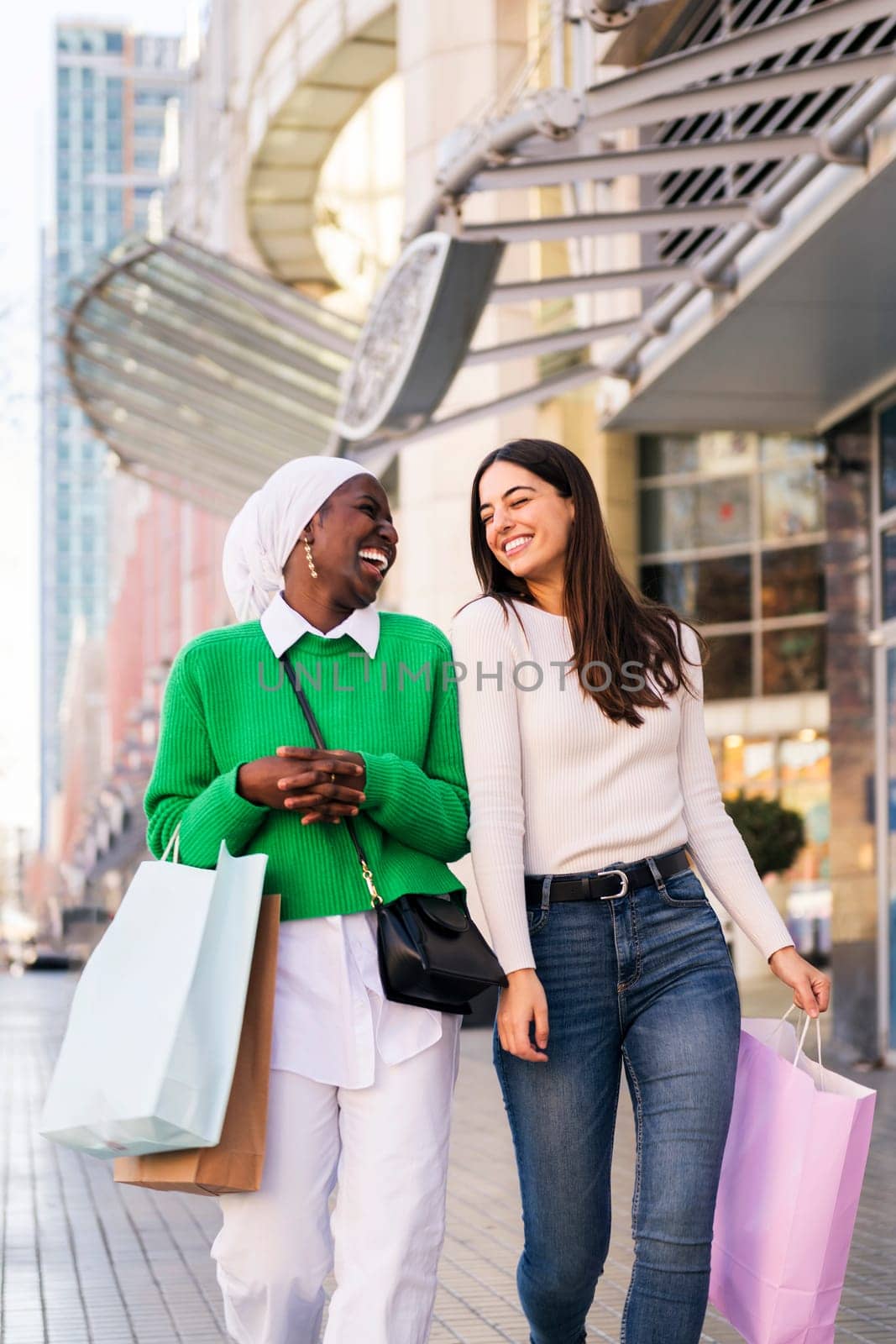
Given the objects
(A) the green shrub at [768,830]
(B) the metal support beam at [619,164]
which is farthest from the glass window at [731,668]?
(B) the metal support beam at [619,164]

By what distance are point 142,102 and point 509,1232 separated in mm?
160311

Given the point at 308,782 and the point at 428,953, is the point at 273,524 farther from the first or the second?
the point at 428,953

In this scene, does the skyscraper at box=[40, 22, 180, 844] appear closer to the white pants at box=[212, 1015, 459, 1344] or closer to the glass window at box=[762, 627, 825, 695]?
the glass window at box=[762, 627, 825, 695]

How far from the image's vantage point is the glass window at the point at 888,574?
1084cm

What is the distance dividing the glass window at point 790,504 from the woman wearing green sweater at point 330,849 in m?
16.7

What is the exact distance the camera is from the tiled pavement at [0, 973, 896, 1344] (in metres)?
5.05

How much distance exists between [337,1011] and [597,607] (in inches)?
34.3

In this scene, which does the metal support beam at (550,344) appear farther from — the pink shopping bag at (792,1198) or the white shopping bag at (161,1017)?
the white shopping bag at (161,1017)

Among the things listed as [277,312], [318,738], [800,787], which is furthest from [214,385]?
[318,738]

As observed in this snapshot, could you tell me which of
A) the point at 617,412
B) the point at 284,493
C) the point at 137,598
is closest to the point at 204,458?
the point at 617,412

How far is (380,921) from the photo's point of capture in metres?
3.08

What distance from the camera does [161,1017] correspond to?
2812 mm

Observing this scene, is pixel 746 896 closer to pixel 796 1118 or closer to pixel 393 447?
pixel 796 1118

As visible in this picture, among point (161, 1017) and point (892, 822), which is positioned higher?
point (161, 1017)
